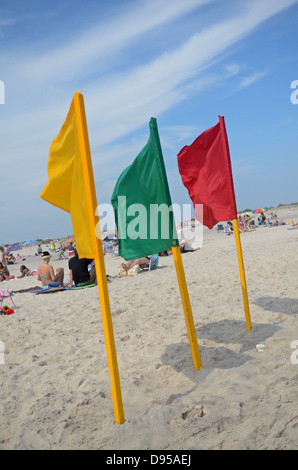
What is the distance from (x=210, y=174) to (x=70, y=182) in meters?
2.42

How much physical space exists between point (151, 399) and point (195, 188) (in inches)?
113

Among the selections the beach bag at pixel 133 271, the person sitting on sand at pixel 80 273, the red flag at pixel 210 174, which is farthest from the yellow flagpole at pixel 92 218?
the beach bag at pixel 133 271

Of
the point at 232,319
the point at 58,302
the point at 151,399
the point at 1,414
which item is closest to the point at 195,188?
the point at 232,319

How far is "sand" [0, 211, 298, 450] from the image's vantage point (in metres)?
3.04

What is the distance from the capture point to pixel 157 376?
14.0 ft

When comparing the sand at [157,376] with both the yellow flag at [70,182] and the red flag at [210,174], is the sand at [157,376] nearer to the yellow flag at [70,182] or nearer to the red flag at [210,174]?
the yellow flag at [70,182]

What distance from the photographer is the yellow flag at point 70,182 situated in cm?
334

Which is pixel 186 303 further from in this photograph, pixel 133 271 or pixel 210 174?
pixel 133 271

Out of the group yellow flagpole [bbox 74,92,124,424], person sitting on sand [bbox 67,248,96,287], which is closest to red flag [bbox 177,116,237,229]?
yellow flagpole [bbox 74,92,124,424]

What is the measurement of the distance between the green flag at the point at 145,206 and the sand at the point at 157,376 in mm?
1417

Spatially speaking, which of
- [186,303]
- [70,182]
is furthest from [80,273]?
[70,182]

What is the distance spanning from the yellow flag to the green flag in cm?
49
